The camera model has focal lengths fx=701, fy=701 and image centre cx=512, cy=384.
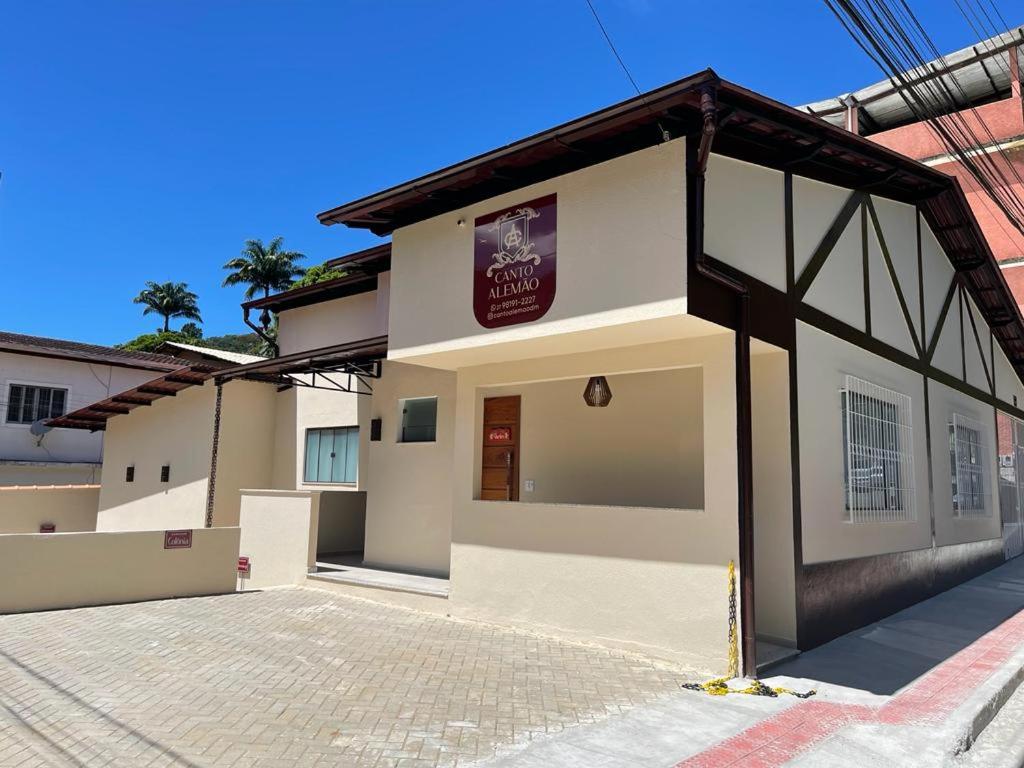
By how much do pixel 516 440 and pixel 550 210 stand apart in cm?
389

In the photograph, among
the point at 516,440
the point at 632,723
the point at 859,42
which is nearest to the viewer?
the point at 632,723

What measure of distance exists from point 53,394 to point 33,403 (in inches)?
25.3

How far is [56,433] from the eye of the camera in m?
23.1

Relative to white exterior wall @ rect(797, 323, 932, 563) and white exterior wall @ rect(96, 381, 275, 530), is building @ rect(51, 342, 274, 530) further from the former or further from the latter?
white exterior wall @ rect(797, 323, 932, 563)

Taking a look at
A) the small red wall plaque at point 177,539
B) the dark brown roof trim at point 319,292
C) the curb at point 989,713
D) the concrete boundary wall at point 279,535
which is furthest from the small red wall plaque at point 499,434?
the curb at point 989,713

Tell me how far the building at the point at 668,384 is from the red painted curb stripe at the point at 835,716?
109 centimetres

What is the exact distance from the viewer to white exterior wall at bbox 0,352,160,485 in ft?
72.1

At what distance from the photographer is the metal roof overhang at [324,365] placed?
1102 cm

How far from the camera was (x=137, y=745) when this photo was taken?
14.9ft

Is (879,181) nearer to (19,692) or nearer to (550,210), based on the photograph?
(550,210)

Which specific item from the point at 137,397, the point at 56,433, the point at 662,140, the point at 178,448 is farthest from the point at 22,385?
the point at 662,140

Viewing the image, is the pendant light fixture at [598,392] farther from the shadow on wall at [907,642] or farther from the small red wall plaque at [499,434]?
the shadow on wall at [907,642]

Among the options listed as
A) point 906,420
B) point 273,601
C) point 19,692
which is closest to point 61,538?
point 273,601

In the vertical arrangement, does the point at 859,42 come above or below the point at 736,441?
above
